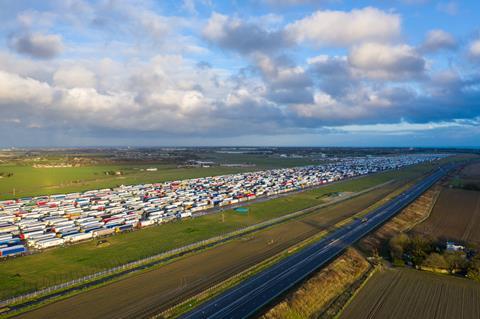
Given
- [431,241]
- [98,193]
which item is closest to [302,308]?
[431,241]

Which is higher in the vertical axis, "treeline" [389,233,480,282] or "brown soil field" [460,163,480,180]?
"brown soil field" [460,163,480,180]

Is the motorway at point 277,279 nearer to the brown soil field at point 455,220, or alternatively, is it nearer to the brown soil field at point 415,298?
the brown soil field at point 415,298

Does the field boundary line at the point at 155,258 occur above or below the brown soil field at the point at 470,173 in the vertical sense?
below

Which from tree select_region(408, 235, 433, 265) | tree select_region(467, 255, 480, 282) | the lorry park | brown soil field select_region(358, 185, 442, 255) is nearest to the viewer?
tree select_region(467, 255, 480, 282)

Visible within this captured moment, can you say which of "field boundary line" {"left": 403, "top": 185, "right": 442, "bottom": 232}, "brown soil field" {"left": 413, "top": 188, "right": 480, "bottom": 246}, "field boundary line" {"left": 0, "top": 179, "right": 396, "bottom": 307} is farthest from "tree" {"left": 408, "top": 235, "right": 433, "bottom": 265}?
"field boundary line" {"left": 0, "top": 179, "right": 396, "bottom": 307}

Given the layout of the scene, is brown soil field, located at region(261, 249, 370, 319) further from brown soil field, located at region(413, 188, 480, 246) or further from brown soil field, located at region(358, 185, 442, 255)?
brown soil field, located at region(413, 188, 480, 246)

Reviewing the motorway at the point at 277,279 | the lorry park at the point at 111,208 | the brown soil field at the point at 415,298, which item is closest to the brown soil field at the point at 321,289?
the motorway at the point at 277,279

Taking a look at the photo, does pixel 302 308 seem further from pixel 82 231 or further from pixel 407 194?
pixel 407 194
